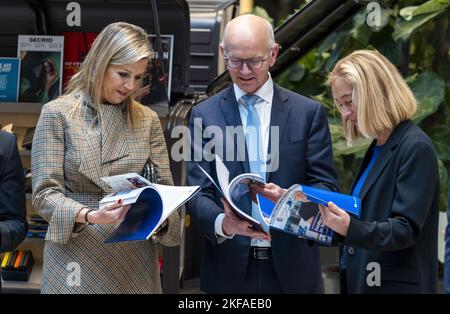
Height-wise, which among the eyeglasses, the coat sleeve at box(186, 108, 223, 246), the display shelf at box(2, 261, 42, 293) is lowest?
the display shelf at box(2, 261, 42, 293)

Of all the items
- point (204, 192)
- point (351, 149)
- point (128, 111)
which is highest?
point (128, 111)

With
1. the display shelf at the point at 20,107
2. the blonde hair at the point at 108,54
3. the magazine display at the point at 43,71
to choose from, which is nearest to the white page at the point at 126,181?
the blonde hair at the point at 108,54

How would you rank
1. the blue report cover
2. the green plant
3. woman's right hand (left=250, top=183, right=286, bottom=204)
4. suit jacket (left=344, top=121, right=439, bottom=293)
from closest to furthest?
suit jacket (left=344, top=121, right=439, bottom=293)
woman's right hand (left=250, top=183, right=286, bottom=204)
the blue report cover
the green plant

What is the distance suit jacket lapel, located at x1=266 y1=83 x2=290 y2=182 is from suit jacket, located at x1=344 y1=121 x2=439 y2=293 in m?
0.45

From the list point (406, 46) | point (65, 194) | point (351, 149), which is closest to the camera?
point (65, 194)

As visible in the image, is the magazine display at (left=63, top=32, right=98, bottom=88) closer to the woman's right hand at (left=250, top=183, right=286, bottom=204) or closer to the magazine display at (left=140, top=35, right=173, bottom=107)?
the magazine display at (left=140, top=35, right=173, bottom=107)

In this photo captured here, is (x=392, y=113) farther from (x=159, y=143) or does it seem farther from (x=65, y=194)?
(x=65, y=194)

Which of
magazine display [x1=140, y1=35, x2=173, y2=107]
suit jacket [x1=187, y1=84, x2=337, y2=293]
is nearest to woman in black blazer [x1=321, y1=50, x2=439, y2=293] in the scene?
suit jacket [x1=187, y1=84, x2=337, y2=293]

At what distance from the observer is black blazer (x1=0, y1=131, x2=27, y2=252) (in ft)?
12.1

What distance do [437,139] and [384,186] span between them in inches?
161

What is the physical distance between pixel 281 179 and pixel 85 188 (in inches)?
33.9

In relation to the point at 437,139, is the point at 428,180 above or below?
above

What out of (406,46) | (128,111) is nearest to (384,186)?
(128,111)

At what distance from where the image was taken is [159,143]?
A: 13.8 feet
